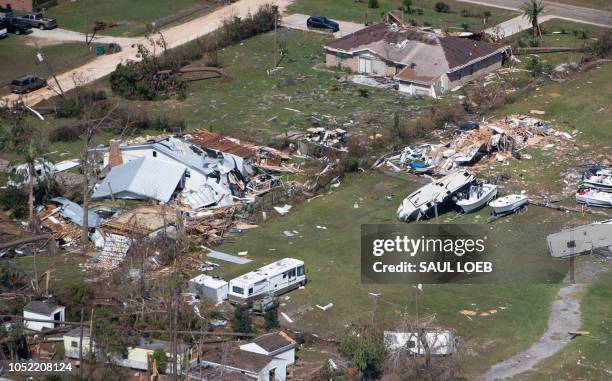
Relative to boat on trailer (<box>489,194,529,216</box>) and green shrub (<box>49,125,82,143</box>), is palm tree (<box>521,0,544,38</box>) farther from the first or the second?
green shrub (<box>49,125,82,143</box>)

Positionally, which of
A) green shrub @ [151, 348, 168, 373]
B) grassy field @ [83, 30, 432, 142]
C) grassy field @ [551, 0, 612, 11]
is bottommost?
grassy field @ [551, 0, 612, 11]

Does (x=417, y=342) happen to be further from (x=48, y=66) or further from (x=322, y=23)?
(x=322, y=23)

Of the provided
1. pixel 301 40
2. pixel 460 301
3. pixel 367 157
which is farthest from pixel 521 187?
pixel 301 40

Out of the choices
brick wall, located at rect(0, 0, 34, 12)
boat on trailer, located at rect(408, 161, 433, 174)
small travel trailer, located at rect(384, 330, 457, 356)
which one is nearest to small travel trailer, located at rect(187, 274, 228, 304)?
small travel trailer, located at rect(384, 330, 457, 356)

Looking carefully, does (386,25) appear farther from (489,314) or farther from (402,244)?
(489,314)

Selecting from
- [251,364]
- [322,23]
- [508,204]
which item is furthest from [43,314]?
[322,23]

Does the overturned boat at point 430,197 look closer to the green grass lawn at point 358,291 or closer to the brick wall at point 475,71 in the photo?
the green grass lawn at point 358,291
